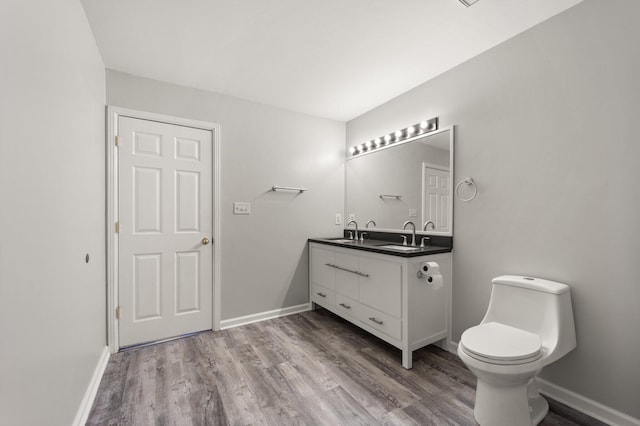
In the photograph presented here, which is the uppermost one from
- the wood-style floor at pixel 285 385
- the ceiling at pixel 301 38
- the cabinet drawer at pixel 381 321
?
the ceiling at pixel 301 38

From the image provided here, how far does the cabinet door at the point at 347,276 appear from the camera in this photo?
101 inches

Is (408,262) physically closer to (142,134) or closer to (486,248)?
(486,248)

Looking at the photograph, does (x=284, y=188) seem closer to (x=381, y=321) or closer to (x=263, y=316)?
(x=263, y=316)

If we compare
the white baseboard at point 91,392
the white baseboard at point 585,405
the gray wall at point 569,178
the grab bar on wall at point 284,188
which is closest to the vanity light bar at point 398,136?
the gray wall at point 569,178

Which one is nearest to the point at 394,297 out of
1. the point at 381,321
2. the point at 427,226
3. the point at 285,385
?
the point at 381,321

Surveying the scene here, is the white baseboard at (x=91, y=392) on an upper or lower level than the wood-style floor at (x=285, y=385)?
upper

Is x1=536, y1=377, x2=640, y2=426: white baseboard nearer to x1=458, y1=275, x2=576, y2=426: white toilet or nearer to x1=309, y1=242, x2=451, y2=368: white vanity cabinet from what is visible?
x1=458, y1=275, x2=576, y2=426: white toilet

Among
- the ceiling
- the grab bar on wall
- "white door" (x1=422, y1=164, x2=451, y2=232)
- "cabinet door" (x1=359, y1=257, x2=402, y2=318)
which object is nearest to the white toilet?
"cabinet door" (x1=359, y1=257, x2=402, y2=318)

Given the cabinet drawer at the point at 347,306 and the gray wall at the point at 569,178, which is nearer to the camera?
the gray wall at the point at 569,178

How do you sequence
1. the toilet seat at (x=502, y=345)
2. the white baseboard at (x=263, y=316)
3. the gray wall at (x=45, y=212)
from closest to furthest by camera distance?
the gray wall at (x=45, y=212) → the toilet seat at (x=502, y=345) → the white baseboard at (x=263, y=316)

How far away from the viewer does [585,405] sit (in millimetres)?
1606

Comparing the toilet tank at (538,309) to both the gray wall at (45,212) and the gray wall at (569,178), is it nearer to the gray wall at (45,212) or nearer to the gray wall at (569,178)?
the gray wall at (569,178)

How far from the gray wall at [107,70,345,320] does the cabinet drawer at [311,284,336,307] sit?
0.40ft

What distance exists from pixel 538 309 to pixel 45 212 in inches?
97.4
